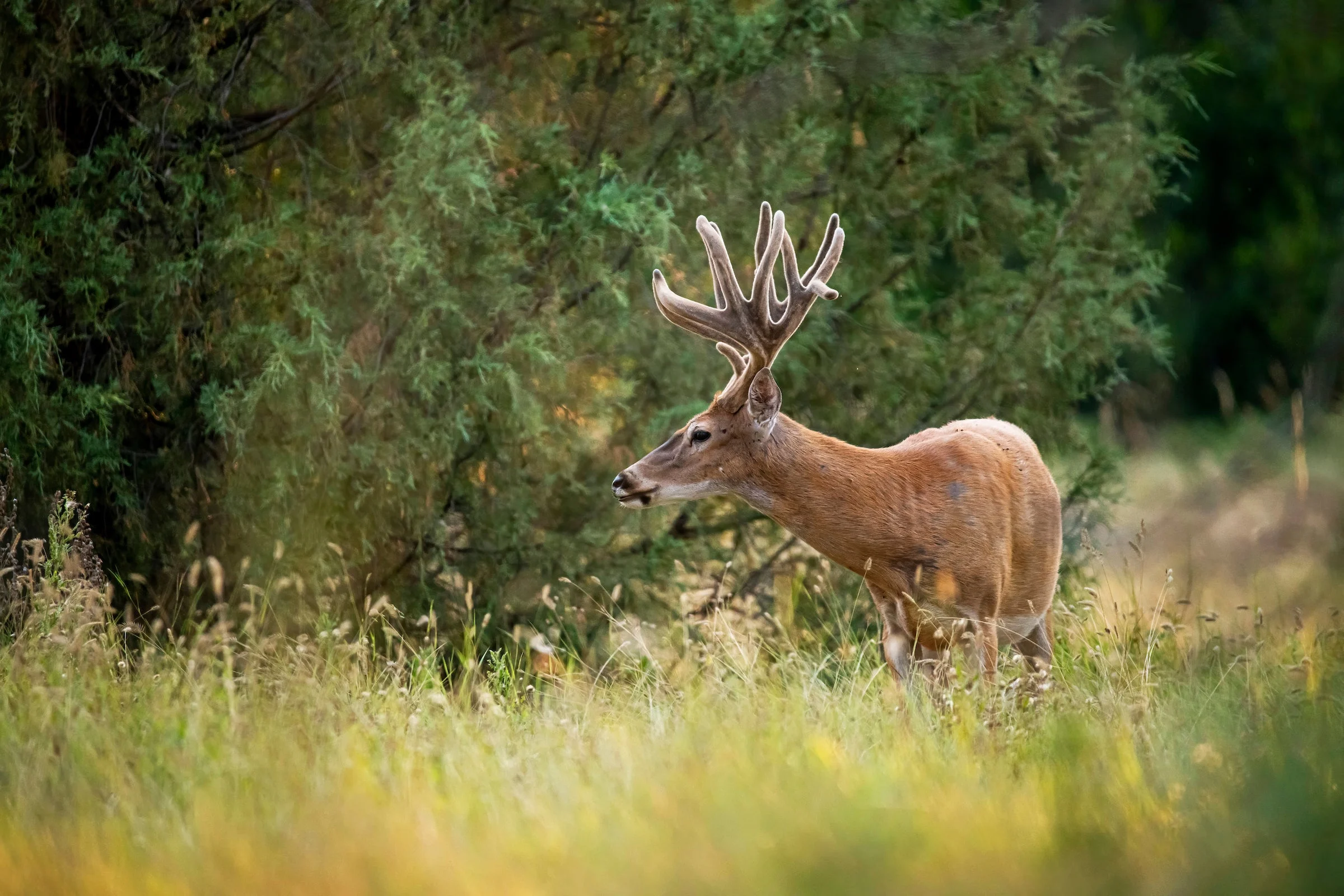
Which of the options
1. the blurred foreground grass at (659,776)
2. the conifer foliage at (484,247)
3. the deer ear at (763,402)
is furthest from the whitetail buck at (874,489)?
the conifer foliage at (484,247)

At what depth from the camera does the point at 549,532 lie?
7.59 m

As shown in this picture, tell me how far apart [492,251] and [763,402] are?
2304 mm

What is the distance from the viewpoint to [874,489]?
17.4 ft

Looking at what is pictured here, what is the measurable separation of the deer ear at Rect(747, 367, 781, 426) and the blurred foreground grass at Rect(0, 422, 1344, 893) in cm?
83

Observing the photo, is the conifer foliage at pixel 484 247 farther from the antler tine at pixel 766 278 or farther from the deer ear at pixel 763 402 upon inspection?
the deer ear at pixel 763 402

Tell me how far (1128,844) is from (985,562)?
2314 millimetres

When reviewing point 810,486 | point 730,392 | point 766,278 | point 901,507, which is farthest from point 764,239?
point 901,507

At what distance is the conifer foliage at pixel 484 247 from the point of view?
6.77m

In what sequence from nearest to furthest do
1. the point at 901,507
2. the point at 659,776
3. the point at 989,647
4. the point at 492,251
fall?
the point at 659,776 → the point at 989,647 → the point at 901,507 → the point at 492,251

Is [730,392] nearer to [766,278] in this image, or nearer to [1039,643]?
[766,278]

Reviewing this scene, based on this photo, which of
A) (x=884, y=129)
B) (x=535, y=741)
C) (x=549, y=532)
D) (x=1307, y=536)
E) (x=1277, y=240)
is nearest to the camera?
(x=535, y=741)

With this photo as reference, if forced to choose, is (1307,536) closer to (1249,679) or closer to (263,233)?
(1249,679)

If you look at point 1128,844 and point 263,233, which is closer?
point 1128,844

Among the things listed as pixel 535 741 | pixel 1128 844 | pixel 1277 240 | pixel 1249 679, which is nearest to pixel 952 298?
pixel 1249 679
